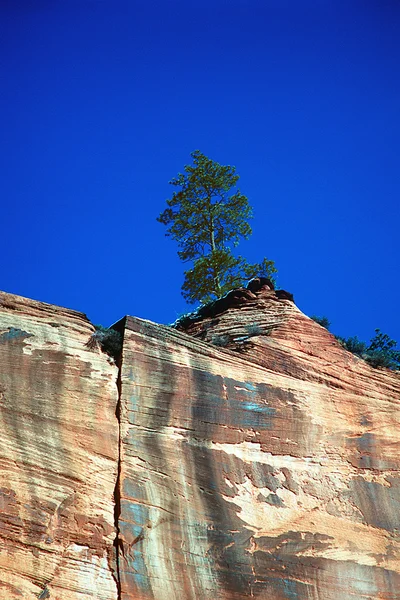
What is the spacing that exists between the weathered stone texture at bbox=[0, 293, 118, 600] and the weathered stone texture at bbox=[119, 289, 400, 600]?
46cm

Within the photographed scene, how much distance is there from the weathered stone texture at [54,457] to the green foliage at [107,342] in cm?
18

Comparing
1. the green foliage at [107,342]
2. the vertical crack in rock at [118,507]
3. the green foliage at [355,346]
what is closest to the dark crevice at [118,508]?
the vertical crack in rock at [118,507]

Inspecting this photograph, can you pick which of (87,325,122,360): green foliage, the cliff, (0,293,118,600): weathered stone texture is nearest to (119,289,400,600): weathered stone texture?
the cliff

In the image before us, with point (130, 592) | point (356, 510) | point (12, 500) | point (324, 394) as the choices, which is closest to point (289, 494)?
point (356, 510)

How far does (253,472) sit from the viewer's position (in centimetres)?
1545

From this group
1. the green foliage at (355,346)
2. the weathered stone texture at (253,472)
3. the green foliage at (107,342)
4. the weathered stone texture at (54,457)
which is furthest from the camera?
the green foliage at (355,346)

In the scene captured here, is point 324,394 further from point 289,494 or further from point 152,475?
point 152,475

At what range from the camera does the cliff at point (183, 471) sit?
43.3 feet

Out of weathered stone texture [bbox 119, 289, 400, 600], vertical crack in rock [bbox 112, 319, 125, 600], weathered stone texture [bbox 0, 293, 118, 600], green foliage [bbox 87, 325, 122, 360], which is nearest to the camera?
weathered stone texture [bbox 0, 293, 118, 600]

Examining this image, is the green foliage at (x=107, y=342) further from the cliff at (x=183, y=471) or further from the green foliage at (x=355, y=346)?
the green foliage at (x=355, y=346)

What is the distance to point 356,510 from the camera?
16219 millimetres

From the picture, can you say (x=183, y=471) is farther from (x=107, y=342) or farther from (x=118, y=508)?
(x=107, y=342)

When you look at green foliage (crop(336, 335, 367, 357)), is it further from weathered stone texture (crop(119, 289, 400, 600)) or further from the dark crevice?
the dark crevice

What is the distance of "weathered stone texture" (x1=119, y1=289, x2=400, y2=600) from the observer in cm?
1401
